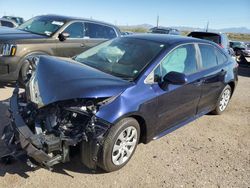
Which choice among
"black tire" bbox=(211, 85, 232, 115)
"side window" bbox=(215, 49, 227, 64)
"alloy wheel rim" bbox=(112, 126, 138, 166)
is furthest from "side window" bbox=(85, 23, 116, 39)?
"alloy wheel rim" bbox=(112, 126, 138, 166)

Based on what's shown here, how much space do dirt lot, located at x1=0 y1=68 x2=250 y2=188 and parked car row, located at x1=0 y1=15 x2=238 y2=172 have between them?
0.21 meters

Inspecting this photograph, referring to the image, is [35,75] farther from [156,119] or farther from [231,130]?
[231,130]

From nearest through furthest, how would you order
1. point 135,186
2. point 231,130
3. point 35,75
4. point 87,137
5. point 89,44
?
point 87,137, point 135,186, point 35,75, point 231,130, point 89,44

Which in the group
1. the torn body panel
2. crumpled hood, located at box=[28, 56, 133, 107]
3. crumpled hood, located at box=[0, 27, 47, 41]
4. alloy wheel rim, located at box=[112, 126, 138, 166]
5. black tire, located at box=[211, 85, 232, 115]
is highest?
crumpled hood, located at box=[28, 56, 133, 107]

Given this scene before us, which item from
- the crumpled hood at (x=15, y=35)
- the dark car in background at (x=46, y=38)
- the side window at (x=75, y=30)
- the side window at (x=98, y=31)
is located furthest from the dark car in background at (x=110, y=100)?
the side window at (x=98, y=31)

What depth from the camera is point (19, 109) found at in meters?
3.82

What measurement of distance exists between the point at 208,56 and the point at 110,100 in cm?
264

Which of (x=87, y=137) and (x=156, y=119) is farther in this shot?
(x=156, y=119)

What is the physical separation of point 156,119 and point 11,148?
1.90 m

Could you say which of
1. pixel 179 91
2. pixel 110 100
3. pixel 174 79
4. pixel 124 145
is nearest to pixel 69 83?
pixel 110 100

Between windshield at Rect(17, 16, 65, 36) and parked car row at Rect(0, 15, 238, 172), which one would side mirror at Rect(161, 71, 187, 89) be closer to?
parked car row at Rect(0, 15, 238, 172)

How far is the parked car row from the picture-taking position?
11.1 ft

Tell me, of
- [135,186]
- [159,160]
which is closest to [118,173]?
[135,186]

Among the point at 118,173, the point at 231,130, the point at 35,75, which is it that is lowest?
the point at 231,130
